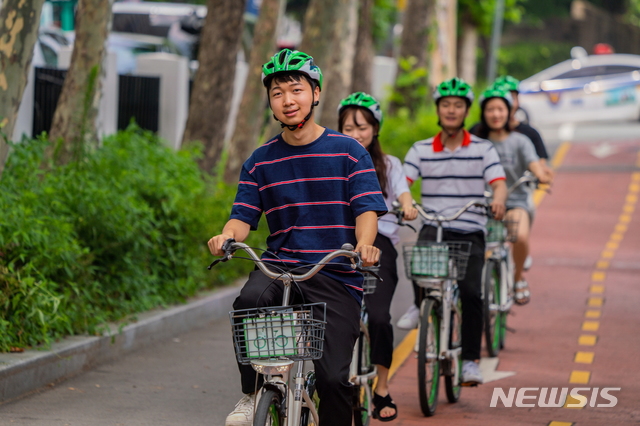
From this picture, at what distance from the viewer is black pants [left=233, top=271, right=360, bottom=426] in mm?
4098

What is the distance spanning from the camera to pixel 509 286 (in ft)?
27.5

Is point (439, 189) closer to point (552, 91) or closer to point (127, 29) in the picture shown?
point (127, 29)

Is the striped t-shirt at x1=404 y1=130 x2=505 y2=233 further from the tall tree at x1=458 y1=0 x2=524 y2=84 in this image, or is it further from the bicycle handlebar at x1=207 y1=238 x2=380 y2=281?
the tall tree at x1=458 y1=0 x2=524 y2=84

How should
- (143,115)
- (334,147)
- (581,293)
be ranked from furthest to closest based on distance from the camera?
(143,115) < (581,293) < (334,147)

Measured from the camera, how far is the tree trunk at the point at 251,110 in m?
12.7

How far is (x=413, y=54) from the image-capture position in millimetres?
21250

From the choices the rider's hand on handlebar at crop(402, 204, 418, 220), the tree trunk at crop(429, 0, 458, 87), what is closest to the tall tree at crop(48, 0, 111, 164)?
the rider's hand on handlebar at crop(402, 204, 418, 220)

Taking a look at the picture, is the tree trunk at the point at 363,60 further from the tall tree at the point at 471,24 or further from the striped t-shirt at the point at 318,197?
the striped t-shirt at the point at 318,197

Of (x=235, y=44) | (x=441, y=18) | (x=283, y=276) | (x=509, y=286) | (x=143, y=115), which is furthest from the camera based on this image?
(x=441, y=18)

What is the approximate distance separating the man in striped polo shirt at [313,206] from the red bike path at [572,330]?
194cm

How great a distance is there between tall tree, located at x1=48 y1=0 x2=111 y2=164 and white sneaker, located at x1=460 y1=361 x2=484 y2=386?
421cm

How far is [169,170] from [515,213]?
3.35 metres

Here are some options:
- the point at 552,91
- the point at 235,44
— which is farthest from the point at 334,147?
the point at 552,91

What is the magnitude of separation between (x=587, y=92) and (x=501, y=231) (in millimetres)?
21802
